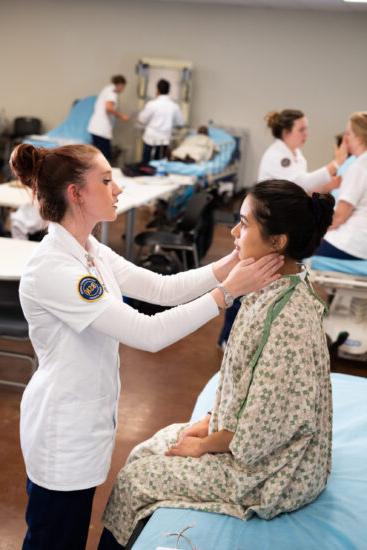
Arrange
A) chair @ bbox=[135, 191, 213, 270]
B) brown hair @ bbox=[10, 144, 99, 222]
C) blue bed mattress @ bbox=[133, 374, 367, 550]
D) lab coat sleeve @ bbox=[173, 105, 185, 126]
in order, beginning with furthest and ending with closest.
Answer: lab coat sleeve @ bbox=[173, 105, 185, 126] → chair @ bbox=[135, 191, 213, 270] → brown hair @ bbox=[10, 144, 99, 222] → blue bed mattress @ bbox=[133, 374, 367, 550]

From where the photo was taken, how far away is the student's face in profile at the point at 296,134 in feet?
12.8

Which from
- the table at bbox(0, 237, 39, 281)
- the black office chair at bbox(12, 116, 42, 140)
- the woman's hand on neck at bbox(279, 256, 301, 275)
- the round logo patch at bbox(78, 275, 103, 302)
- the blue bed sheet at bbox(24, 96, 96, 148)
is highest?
the woman's hand on neck at bbox(279, 256, 301, 275)

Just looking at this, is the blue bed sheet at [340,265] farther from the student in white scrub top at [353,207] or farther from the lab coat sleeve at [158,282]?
the lab coat sleeve at [158,282]

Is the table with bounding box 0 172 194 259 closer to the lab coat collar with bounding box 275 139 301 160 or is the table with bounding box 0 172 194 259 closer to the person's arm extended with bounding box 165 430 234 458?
the lab coat collar with bounding box 275 139 301 160

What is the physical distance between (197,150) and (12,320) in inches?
180

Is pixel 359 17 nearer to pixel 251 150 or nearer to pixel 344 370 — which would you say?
pixel 251 150

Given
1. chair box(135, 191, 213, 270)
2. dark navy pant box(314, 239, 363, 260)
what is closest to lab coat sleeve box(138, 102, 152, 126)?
chair box(135, 191, 213, 270)

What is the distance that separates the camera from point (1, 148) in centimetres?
1017

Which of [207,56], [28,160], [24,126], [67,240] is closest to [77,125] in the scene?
[24,126]

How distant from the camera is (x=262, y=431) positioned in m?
1.57

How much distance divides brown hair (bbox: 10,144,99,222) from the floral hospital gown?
577 mm

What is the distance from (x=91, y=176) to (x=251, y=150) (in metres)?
8.40

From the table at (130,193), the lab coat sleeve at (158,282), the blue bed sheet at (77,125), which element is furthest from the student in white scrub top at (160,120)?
the lab coat sleeve at (158,282)

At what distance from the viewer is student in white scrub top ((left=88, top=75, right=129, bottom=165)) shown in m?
8.70
